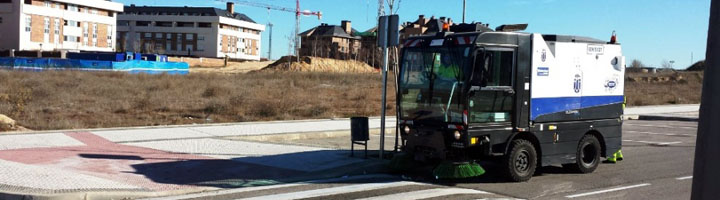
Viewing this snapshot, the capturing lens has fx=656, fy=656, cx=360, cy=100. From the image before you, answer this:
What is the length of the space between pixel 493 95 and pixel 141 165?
601 cm

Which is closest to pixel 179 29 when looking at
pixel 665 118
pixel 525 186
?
pixel 665 118

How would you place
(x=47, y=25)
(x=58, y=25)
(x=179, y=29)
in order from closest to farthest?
(x=47, y=25) → (x=58, y=25) → (x=179, y=29)

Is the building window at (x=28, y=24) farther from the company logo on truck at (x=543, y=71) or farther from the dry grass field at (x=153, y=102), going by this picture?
the company logo on truck at (x=543, y=71)

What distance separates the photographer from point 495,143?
10.3 meters

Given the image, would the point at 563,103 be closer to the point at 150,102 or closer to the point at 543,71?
the point at 543,71

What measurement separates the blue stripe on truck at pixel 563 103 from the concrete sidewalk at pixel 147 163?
2.88 meters

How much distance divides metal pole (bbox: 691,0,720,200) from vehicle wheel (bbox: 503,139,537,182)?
22.5 feet

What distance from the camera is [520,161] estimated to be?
35.0 ft

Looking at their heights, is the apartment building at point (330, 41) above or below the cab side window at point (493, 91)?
above

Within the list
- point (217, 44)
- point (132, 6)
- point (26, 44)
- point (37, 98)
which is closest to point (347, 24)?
point (217, 44)

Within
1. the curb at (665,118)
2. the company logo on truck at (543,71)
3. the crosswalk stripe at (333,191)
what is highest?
the company logo on truck at (543,71)

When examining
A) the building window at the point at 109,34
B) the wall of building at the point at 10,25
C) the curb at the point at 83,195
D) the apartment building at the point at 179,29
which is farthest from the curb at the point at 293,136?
the apartment building at the point at 179,29

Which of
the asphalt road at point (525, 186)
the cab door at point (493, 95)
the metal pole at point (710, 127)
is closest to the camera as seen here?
the metal pole at point (710, 127)

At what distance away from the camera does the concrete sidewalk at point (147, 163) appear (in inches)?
350
